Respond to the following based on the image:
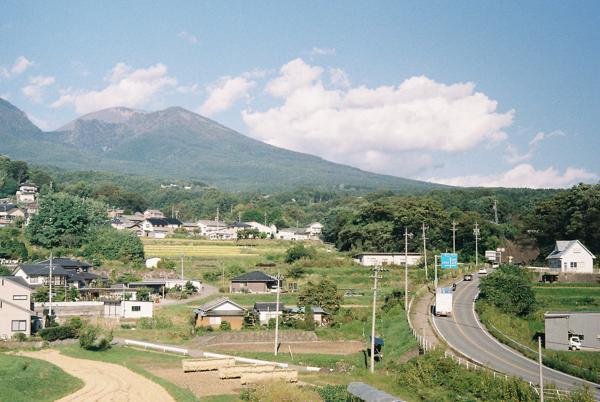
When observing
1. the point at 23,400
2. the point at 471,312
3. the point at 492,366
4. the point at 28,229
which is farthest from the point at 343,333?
the point at 28,229

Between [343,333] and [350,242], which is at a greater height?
[350,242]

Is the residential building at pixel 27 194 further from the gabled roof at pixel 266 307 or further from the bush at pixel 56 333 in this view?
the bush at pixel 56 333

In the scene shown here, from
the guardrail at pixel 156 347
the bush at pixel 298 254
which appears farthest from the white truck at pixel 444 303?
the bush at pixel 298 254

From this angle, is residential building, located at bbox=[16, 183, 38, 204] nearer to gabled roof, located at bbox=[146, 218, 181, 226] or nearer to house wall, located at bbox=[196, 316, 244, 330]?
gabled roof, located at bbox=[146, 218, 181, 226]

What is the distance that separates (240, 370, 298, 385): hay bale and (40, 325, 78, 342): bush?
11.2 m

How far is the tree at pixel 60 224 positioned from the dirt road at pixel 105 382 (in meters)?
29.6

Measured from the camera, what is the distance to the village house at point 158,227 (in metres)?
80.3

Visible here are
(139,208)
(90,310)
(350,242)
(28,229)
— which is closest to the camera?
(90,310)

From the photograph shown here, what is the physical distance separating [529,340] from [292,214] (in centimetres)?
8452

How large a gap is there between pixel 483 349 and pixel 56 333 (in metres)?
19.2

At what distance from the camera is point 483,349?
26.9 meters

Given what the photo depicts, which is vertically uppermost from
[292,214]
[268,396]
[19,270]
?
[292,214]

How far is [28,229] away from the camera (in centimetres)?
5853

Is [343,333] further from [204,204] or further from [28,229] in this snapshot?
[204,204]
